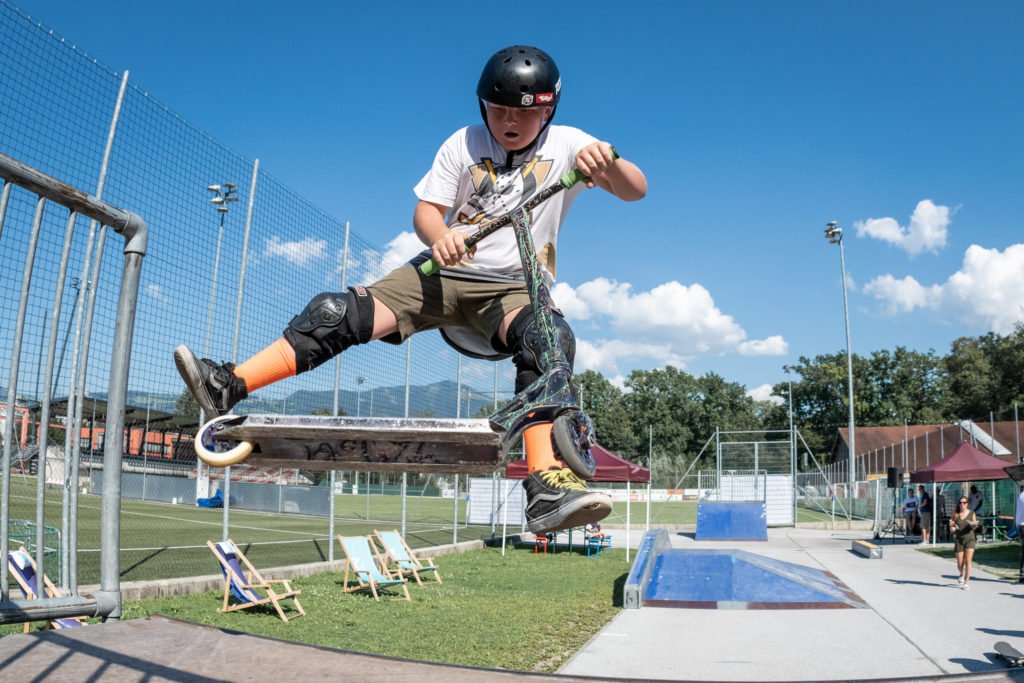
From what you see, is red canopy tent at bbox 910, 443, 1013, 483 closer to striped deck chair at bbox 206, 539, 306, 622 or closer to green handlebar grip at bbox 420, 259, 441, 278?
striped deck chair at bbox 206, 539, 306, 622

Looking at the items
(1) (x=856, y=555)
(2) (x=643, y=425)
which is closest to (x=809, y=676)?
(1) (x=856, y=555)

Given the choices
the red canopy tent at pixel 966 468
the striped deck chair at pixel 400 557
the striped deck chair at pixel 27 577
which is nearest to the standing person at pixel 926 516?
the red canopy tent at pixel 966 468

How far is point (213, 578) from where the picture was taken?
10891 millimetres

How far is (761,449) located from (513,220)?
32844mm

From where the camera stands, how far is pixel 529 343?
251 cm

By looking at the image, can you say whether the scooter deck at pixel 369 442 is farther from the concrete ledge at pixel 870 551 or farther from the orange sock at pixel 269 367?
the concrete ledge at pixel 870 551

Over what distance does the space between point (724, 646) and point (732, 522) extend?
17.5 metres

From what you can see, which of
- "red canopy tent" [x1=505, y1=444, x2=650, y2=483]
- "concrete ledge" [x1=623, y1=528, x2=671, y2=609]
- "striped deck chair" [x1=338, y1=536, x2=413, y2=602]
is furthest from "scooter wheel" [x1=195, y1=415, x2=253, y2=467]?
"red canopy tent" [x1=505, y1=444, x2=650, y2=483]

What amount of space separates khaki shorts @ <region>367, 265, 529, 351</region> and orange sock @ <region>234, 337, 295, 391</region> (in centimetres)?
35

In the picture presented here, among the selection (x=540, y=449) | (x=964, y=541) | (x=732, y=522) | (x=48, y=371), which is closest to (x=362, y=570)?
(x=48, y=371)

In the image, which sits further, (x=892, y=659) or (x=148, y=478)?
(x=148, y=478)

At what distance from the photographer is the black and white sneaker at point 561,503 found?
2057 mm

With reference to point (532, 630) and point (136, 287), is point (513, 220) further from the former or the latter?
point (532, 630)

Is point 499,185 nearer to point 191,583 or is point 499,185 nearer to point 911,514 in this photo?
point 191,583
